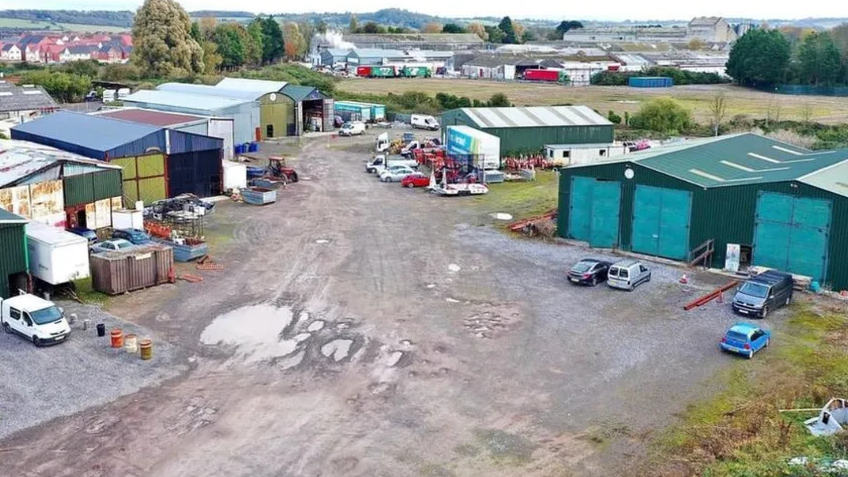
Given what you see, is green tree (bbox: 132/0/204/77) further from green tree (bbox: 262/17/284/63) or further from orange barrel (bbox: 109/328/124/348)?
orange barrel (bbox: 109/328/124/348)

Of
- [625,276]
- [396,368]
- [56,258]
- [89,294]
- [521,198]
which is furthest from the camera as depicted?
[521,198]

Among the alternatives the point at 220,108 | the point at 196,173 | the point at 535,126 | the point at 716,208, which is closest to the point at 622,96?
the point at 535,126

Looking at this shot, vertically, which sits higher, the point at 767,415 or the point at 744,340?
the point at 744,340

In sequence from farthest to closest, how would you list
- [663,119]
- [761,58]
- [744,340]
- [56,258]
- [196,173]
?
[761,58]
[663,119]
[196,173]
[56,258]
[744,340]

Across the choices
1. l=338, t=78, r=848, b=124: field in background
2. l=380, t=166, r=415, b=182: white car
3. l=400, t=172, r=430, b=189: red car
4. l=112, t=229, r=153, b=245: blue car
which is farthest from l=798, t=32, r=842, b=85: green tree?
l=112, t=229, r=153, b=245: blue car

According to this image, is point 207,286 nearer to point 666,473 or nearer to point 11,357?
point 11,357

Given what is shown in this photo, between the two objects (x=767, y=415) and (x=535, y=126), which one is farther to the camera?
(x=535, y=126)

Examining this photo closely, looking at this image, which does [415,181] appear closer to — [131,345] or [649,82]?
[131,345]
